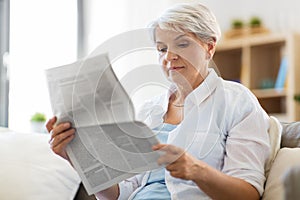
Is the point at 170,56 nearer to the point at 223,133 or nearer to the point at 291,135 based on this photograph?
the point at 223,133

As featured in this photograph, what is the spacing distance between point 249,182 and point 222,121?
18 cm

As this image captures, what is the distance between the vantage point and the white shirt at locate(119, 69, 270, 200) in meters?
1.33

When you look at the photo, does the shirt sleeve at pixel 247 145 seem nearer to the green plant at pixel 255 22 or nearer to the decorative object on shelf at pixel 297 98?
the decorative object on shelf at pixel 297 98

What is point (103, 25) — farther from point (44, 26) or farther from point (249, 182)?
point (249, 182)

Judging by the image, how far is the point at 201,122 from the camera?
1.40m

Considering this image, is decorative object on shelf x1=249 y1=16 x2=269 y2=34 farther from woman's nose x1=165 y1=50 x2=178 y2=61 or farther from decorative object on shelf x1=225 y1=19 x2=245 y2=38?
woman's nose x1=165 y1=50 x2=178 y2=61

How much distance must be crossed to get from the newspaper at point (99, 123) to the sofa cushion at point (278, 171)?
326 mm

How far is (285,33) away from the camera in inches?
139

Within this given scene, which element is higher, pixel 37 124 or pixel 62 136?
pixel 62 136

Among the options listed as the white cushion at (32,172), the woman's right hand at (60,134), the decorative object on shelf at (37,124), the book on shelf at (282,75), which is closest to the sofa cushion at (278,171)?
the woman's right hand at (60,134)

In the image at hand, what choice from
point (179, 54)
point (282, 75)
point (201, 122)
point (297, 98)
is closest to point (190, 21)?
point (179, 54)

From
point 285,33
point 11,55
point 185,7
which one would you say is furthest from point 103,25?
point 185,7

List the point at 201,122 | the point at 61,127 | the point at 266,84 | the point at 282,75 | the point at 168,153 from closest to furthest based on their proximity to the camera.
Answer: the point at 168,153 → the point at 61,127 → the point at 201,122 → the point at 282,75 → the point at 266,84

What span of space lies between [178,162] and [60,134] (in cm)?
32
